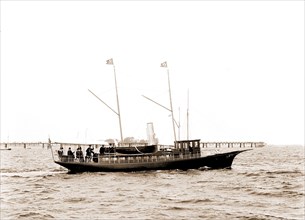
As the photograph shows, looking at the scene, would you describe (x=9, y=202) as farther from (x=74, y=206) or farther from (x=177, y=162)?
(x=177, y=162)

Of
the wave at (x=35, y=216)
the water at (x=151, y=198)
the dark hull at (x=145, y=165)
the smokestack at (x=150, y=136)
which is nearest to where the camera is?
the wave at (x=35, y=216)

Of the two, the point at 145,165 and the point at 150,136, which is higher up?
the point at 150,136

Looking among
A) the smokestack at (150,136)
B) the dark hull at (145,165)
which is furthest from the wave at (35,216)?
the smokestack at (150,136)

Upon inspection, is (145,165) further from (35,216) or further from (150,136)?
(35,216)

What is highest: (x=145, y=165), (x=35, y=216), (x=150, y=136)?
(x=150, y=136)

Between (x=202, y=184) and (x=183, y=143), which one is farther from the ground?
(x=183, y=143)

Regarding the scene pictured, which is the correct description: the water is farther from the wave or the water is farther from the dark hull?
the dark hull

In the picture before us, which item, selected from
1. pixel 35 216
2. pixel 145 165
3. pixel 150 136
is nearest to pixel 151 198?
pixel 35 216

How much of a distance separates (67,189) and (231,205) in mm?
15793

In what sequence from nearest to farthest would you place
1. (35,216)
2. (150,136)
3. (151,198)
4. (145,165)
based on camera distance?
(35,216), (151,198), (145,165), (150,136)

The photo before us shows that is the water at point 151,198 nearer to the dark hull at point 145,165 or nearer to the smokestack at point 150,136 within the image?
the dark hull at point 145,165

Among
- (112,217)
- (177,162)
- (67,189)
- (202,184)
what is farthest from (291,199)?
(177,162)

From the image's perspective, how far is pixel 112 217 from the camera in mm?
22531

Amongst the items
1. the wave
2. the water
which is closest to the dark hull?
the water
